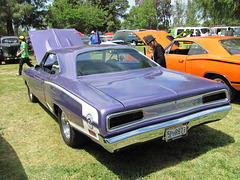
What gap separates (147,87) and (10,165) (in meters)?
2.10

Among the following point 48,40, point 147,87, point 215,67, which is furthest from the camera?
point 48,40

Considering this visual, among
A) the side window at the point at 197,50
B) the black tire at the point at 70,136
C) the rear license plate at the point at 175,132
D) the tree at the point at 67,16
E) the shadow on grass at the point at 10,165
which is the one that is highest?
the tree at the point at 67,16

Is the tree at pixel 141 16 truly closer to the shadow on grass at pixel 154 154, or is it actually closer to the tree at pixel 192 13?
the tree at pixel 192 13

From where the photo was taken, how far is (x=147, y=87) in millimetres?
2771

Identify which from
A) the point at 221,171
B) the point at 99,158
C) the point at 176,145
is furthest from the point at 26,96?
the point at 221,171

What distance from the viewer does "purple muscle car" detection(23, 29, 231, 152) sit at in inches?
90.7

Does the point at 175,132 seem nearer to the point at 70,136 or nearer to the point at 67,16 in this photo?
the point at 70,136

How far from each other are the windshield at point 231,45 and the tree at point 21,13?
77.5ft

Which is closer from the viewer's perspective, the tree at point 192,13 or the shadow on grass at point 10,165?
the shadow on grass at point 10,165

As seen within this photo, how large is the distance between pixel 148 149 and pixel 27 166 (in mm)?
1665

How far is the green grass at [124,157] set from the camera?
8.73ft

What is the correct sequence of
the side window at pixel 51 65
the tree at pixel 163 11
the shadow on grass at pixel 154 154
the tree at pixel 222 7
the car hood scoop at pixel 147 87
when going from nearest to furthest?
1. the car hood scoop at pixel 147 87
2. the shadow on grass at pixel 154 154
3. the side window at pixel 51 65
4. the tree at pixel 222 7
5. the tree at pixel 163 11

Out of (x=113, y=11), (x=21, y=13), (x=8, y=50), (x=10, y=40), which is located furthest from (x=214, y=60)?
(x=113, y=11)

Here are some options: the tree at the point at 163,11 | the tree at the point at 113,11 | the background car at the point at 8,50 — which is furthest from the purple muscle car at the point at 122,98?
the tree at the point at 163,11
